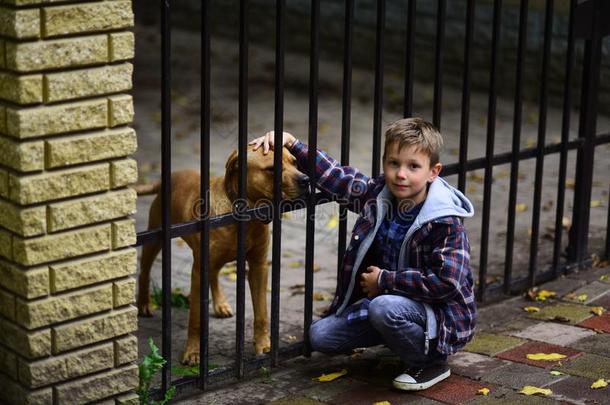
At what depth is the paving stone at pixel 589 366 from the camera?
4367 mm

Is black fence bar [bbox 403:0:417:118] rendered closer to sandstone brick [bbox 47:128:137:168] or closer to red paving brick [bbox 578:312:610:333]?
red paving brick [bbox 578:312:610:333]

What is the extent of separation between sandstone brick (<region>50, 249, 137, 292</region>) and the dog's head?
870mm

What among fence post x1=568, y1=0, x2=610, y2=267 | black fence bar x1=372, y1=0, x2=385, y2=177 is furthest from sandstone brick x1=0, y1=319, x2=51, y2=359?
fence post x1=568, y1=0, x2=610, y2=267

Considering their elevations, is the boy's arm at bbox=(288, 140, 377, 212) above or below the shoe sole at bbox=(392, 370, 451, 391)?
above

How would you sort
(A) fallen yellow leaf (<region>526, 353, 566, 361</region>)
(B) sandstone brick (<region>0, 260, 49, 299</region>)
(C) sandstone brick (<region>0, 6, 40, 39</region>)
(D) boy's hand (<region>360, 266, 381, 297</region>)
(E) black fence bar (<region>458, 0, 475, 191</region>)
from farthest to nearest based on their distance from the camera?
(E) black fence bar (<region>458, 0, 475, 191</region>), (A) fallen yellow leaf (<region>526, 353, 566, 361</region>), (D) boy's hand (<region>360, 266, 381, 297</region>), (B) sandstone brick (<region>0, 260, 49, 299</region>), (C) sandstone brick (<region>0, 6, 40, 39</region>)

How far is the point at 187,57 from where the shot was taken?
45.6 feet

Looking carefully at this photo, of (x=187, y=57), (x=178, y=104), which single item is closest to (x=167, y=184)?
(x=178, y=104)

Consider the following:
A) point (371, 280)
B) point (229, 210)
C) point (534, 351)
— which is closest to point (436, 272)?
point (371, 280)

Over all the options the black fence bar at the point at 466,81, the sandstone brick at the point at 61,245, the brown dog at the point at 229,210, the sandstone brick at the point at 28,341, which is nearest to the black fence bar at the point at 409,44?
the black fence bar at the point at 466,81

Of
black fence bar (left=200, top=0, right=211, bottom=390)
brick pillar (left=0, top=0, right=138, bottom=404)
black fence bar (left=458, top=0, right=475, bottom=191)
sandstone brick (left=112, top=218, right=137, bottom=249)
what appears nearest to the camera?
brick pillar (left=0, top=0, right=138, bottom=404)

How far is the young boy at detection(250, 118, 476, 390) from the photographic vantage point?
13.7ft

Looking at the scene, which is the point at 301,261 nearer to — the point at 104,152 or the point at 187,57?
the point at 104,152

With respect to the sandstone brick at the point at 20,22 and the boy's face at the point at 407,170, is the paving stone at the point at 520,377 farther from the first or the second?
the sandstone brick at the point at 20,22

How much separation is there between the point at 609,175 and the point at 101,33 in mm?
6183
